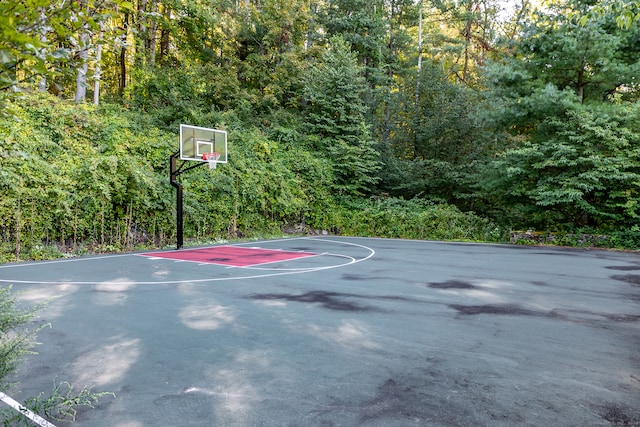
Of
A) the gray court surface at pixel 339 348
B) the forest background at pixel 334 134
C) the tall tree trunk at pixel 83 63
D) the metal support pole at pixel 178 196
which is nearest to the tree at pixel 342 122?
the forest background at pixel 334 134

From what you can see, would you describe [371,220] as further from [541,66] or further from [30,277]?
[30,277]

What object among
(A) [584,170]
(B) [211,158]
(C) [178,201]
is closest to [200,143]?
(B) [211,158]

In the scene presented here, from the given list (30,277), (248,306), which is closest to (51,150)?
(30,277)

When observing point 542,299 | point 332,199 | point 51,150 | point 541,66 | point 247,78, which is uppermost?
point 247,78

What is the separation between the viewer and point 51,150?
9672 millimetres

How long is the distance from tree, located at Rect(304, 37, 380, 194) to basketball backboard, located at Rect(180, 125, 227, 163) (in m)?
5.82

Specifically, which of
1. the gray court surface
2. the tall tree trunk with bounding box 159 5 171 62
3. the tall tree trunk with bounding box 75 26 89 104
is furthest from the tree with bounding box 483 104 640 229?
the tall tree trunk with bounding box 159 5 171 62

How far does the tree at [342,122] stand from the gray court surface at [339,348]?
32.2 feet

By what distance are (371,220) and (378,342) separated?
37.6ft

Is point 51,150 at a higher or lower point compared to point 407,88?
lower

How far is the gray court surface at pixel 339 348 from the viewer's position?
231cm

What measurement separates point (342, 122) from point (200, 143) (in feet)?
24.9

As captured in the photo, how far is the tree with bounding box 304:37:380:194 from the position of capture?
16.2 metres

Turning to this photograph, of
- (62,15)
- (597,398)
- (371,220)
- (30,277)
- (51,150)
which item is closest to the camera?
→ (62,15)
